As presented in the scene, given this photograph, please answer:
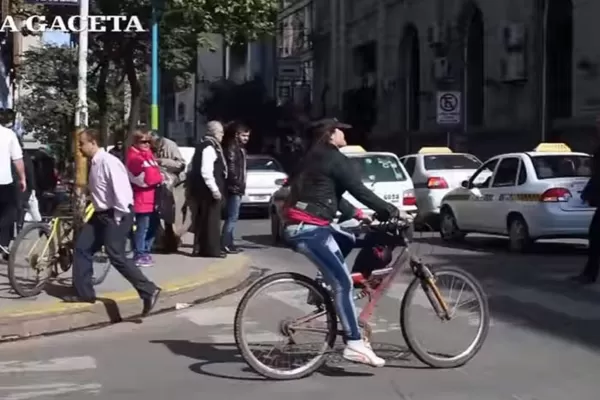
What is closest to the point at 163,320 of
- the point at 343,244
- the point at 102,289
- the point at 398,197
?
the point at 102,289

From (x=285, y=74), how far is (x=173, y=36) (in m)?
33.6

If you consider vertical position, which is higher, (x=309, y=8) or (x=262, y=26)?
(x=309, y=8)

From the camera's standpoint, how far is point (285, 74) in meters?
63.5

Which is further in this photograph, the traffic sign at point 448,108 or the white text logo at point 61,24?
the traffic sign at point 448,108

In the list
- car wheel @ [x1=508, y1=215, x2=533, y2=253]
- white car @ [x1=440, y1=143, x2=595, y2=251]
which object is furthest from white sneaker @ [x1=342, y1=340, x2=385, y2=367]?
car wheel @ [x1=508, y1=215, x2=533, y2=253]

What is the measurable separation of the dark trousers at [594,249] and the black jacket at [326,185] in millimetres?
5477

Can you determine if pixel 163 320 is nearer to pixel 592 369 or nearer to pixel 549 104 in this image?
pixel 592 369

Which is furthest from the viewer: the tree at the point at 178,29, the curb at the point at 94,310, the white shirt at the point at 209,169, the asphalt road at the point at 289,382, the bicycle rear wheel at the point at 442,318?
the tree at the point at 178,29

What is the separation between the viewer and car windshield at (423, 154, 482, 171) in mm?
23156

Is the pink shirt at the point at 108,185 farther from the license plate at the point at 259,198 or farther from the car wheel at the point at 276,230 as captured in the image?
the license plate at the point at 259,198

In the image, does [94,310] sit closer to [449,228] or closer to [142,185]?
[142,185]

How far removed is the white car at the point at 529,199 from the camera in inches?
660

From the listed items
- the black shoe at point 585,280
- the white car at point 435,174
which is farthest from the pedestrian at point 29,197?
the white car at point 435,174

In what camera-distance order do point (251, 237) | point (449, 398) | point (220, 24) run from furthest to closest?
Result: point (220, 24) < point (251, 237) < point (449, 398)
